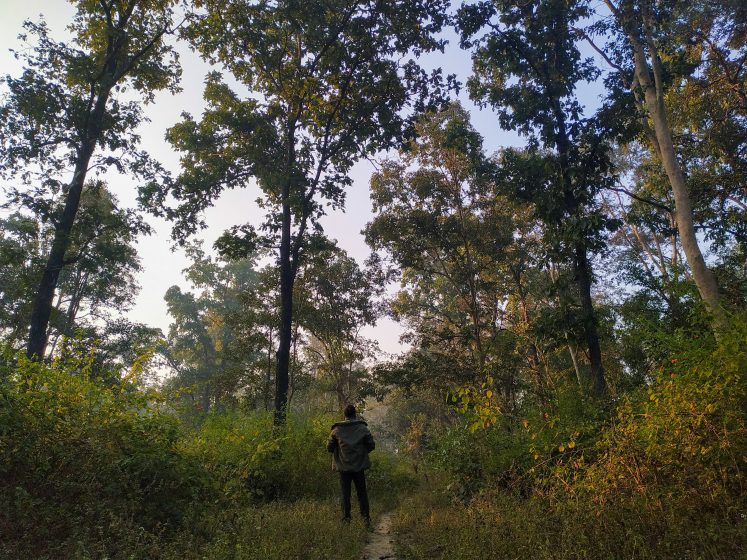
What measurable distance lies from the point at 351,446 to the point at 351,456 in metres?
0.17

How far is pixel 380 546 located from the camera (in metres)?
5.87

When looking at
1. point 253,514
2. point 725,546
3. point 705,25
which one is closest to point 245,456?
point 253,514

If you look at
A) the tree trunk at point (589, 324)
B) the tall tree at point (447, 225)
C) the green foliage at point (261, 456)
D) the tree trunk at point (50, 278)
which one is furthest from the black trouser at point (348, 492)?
the tall tree at point (447, 225)

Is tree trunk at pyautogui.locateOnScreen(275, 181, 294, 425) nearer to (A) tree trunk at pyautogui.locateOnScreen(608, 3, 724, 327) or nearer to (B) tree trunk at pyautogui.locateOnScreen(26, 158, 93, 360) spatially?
(B) tree trunk at pyautogui.locateOnScreen(26, 158, 93, 360)

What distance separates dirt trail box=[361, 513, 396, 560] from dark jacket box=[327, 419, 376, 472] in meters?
1.03

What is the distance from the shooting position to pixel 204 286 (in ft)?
146

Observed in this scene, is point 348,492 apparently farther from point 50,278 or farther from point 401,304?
point 401,304

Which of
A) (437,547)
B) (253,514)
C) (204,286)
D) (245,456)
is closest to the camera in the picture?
(437,547)

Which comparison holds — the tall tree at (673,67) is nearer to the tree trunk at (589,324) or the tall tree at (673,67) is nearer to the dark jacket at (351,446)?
the tree trunk at (589,324)

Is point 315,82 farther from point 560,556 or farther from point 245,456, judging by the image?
point 560,556

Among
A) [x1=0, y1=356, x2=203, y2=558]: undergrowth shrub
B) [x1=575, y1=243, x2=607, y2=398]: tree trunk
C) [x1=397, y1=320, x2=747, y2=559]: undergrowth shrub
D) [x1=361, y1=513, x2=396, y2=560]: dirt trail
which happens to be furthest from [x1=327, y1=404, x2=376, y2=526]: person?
[x1=575, y1=243, x2=607, y2=398]: tree trunk

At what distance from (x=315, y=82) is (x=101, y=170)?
7.66 metres

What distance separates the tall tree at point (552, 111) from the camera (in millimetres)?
10383

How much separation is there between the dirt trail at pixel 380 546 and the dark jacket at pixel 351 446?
103cm
